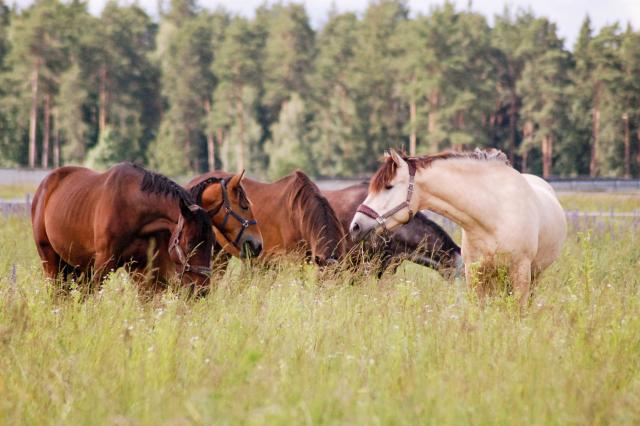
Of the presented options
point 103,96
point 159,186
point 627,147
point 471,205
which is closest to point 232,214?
point 159,186

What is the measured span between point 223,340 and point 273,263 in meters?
4.64

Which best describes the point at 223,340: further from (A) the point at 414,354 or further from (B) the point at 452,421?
(B) the point at 452,421

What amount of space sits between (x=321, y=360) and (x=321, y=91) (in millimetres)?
77383

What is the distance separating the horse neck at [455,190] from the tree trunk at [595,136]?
230 feet

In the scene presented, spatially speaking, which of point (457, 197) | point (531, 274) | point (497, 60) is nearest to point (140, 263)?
point (457, 197)

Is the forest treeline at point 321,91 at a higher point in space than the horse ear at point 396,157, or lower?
higher

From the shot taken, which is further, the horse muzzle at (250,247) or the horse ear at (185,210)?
the horse muzzle at (250,247)

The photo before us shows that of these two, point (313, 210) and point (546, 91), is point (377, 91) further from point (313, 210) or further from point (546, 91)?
point (313, 210)

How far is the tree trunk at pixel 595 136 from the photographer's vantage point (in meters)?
74.8

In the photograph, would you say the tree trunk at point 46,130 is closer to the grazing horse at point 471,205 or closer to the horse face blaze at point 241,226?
the horse face blaze at point 241,226

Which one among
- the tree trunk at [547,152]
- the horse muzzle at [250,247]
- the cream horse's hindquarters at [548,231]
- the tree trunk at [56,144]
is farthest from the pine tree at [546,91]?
the horse muzzle at [250,247]

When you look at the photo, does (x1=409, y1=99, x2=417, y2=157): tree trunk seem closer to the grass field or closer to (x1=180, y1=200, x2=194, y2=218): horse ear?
(x1=180, y1=200, x2=194, y2=218): horse ear

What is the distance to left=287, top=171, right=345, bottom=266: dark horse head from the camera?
31.0 ft

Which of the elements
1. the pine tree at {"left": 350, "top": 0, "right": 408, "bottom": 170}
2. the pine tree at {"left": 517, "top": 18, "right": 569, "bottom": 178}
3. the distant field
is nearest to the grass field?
the distant field
